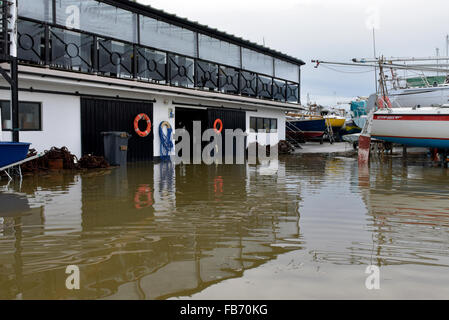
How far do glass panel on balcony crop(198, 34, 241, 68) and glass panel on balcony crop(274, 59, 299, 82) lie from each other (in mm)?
3671

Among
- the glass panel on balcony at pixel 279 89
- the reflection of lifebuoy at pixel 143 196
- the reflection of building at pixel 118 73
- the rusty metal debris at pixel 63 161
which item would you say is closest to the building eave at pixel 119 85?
the reflection of building at pixel 118 73

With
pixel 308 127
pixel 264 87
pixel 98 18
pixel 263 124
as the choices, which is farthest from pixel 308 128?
pixel 98 18

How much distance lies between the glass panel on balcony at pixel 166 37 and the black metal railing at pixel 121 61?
0.44 meters

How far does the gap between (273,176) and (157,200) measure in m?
4.76

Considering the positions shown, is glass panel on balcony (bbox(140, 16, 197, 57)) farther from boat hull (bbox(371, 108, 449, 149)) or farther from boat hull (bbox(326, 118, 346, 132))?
boat hull (bbox(326, 118, 346, 132))

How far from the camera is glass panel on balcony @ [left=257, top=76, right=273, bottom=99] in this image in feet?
71.8

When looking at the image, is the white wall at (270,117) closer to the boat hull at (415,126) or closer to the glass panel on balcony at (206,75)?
the glass panel on balcony at (206,75)

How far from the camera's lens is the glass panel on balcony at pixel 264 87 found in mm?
21875

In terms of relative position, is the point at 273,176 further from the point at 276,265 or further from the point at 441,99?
the point at 441,99

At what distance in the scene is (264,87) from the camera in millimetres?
22250

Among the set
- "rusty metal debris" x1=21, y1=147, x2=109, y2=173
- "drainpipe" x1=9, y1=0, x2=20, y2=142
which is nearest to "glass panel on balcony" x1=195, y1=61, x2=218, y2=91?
"rusty metal debris" x1=21, y1=147, x2=109, y2=173

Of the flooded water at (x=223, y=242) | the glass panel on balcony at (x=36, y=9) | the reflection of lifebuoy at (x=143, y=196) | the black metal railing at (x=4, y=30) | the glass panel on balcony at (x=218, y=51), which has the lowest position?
the flooded water at (x=223, y=242)

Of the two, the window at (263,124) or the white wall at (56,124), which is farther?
the window at (263,124)

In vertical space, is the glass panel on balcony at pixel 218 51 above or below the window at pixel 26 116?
above
